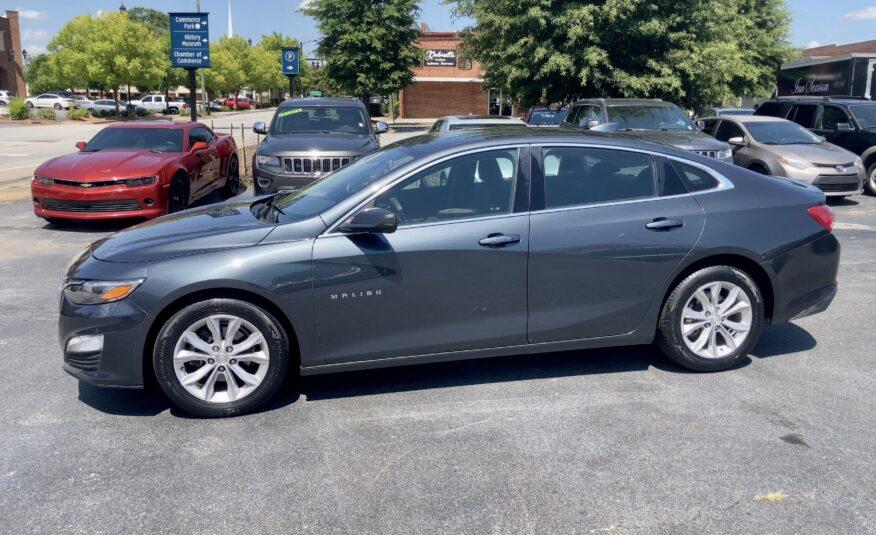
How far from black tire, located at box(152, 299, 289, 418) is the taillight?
3563 millimetres

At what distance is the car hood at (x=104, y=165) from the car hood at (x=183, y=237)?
576cm

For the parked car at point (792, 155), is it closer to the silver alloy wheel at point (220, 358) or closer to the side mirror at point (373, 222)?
the side mirror at point (373, 222)

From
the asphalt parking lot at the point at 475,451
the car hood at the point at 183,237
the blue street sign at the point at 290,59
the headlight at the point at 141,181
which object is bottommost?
the asphalt parking lot at the point at 475,451

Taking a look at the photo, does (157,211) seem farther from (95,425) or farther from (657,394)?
(657,394)

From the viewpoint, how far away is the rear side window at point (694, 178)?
15.9 ft

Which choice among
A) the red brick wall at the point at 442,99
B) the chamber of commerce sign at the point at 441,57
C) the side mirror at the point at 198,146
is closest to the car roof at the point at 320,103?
the side mirror at the point at 198,146

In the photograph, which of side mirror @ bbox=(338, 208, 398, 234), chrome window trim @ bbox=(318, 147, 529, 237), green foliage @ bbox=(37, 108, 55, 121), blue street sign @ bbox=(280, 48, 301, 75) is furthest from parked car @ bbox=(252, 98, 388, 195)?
green foliage @ bbox=(37, 108, 55, 121)

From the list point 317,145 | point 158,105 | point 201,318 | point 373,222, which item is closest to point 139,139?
point 317,145

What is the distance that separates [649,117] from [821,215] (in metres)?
8.25

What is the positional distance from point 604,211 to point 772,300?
1.35 meters

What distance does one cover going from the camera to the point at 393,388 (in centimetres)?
472

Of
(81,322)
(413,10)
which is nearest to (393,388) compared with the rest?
(81,322)

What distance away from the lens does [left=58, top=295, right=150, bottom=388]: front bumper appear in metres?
4.05

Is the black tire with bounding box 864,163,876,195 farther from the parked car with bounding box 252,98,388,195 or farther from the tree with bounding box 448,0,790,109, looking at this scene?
the parked car with bounding box 252,98,388,195
